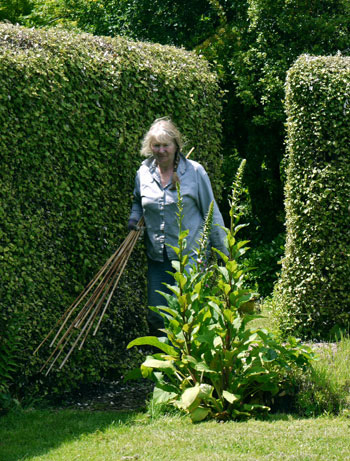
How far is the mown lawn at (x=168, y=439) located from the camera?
12.3 feet

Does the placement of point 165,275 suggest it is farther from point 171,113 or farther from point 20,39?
point 20,39

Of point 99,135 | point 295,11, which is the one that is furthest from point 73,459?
point 295,11

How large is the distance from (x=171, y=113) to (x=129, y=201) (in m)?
1.03

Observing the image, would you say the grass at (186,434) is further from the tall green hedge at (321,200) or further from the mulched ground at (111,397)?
the tall green hedge at (321,200)

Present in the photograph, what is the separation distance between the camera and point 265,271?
1031 centimetres

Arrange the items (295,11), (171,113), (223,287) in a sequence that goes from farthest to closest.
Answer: (295,11) < (171,113) < (223,287)

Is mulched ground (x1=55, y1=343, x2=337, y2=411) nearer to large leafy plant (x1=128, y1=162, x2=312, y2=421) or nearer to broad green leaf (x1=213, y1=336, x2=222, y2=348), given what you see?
large leafy plant (x1=128, y1=162, x2=312, y2=421)

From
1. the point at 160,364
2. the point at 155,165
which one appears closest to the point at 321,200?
the point at 155,165

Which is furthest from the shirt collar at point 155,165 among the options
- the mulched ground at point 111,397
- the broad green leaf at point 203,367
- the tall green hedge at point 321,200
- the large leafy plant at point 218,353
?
the tall green hedge at point 321,200

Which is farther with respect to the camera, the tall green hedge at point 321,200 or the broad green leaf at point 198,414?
the tall green hedge at point 321,200

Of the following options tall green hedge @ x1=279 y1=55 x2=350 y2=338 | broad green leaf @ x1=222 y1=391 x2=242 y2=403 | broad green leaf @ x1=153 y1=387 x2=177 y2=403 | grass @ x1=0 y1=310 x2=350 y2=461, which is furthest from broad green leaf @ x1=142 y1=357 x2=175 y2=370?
tall green hedge @ x1=279 y1=55 x2=350 y2=338

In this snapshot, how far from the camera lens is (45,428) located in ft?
14.8

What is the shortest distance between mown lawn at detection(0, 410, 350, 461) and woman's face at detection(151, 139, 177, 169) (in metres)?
1.94

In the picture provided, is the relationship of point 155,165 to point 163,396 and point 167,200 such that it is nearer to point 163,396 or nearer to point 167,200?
point 167,200
